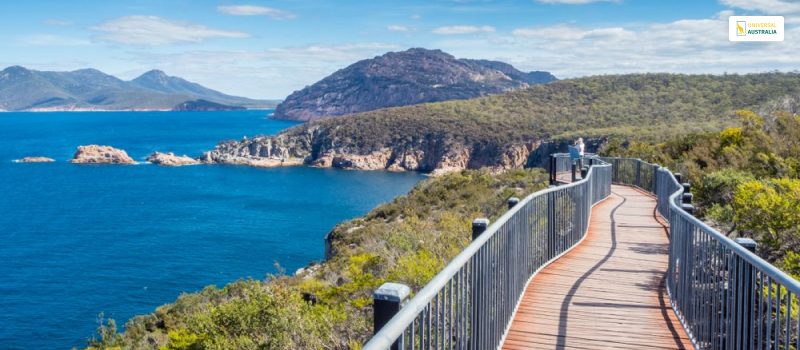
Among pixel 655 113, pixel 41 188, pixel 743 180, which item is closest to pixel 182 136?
pixel 41 188

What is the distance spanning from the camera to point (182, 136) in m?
152

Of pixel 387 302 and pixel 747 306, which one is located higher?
pixel 387 302

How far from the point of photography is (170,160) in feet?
328

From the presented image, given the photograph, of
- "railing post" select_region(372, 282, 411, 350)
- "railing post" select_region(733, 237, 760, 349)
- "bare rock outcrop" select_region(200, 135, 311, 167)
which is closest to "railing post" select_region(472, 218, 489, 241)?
"railing post" select_region(733, 237, 760, 349)

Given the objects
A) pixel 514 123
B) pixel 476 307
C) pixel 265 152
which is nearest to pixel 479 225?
pixel 476 307

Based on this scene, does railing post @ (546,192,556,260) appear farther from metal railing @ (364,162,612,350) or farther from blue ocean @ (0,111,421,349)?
blue ocean @ (0,111,421,349)

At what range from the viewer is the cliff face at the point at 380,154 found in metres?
82.3

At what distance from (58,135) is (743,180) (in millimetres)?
168175

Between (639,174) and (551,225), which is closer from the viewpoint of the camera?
(551,225)

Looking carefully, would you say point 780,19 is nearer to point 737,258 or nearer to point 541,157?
point 737,258

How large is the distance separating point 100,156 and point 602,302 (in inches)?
4311

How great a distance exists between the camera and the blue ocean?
33.6 m

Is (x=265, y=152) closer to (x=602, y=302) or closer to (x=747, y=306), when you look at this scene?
(x=602, y=302)

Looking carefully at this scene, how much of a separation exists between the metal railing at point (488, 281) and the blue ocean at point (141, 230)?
26502 millimetres
